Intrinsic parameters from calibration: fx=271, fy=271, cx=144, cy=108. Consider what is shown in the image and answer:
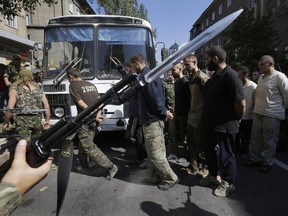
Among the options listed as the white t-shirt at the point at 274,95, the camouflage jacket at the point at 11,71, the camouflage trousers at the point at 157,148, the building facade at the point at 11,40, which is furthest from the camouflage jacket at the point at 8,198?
the building facade at the point at 11,40

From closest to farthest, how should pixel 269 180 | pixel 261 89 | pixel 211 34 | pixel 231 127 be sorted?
pixel 211 34 < pixel 231 127 < pixel 269 180 < pixel 261 89

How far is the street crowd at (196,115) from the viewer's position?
3480mm

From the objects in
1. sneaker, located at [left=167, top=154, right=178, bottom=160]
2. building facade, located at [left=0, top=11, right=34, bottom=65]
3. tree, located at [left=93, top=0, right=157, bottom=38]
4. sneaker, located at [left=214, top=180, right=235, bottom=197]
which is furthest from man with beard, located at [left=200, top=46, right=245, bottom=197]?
tree, located at [left=93, top=0, right=157, bottom=38]

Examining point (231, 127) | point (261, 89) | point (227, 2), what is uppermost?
point (227, 2)

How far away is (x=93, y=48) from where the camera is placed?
5598 mm

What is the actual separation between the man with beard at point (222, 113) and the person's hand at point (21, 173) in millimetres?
2662

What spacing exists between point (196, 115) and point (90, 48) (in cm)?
277

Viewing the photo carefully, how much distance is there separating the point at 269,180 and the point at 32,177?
3944 millimetres

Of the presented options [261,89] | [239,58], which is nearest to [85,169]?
[261,89]

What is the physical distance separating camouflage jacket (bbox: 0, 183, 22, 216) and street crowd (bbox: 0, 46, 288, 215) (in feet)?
6.95

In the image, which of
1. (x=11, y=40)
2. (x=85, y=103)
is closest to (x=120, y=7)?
(x=11, y=40)

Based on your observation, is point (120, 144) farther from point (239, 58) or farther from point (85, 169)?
point (239, 58)

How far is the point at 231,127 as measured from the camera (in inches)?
137

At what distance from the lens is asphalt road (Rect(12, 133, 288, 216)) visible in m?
3.26
